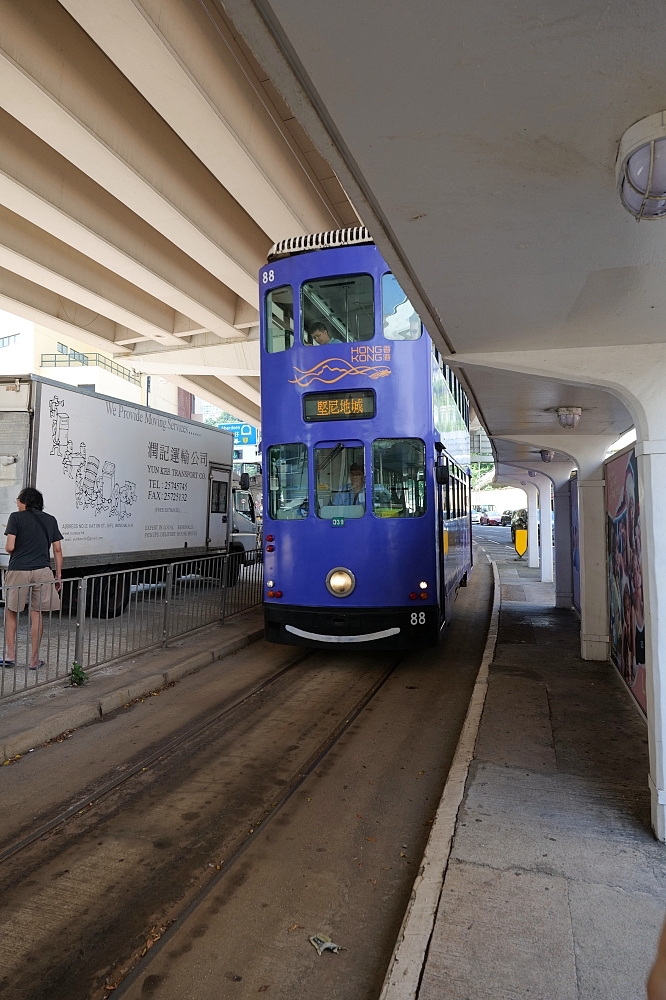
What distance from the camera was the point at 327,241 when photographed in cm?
891

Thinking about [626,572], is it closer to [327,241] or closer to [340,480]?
[340,480]

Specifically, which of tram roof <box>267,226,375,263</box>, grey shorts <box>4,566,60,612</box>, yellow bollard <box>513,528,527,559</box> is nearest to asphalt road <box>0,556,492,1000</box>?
grey shorts <box>4,566,60,612</box>

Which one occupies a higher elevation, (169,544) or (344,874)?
(169,544)

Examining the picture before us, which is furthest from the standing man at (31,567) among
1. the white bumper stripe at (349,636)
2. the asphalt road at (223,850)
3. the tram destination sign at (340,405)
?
the tram destination sign at (340,405)

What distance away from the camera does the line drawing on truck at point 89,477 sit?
1053cm

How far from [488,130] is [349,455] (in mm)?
6360

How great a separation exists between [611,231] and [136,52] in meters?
9.27

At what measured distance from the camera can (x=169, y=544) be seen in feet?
45.5

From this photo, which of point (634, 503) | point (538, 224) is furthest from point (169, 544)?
point (538, 224)

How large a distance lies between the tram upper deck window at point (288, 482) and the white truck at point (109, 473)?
3.81 meters

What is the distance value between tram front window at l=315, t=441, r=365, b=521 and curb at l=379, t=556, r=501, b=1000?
3.62 meters

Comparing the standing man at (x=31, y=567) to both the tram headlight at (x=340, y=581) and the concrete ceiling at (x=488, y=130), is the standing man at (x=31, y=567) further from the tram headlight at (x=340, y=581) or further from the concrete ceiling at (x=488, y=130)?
the concrete ceiling at (x=488, y=130)

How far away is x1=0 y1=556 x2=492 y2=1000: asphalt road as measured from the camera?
3107mm

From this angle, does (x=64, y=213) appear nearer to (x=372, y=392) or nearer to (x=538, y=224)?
(x=372, y=392)
